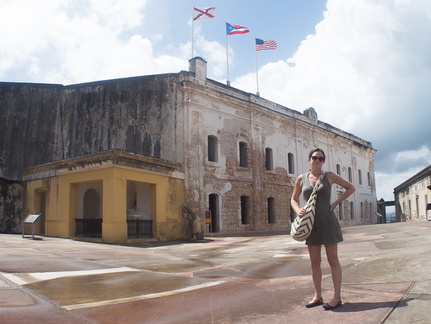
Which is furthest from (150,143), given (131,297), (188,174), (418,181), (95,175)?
(418,181)

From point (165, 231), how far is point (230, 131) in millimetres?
8084

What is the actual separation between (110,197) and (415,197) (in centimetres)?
3486

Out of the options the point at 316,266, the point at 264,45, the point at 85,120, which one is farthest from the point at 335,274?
the point at 264,45

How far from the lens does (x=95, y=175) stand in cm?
1535

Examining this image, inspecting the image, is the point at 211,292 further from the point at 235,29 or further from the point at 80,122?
the point at 235,29

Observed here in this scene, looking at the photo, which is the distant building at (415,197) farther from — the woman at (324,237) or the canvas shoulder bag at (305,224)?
the canvas shoulder bag at (305,224)

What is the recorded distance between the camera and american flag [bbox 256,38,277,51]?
26828mm

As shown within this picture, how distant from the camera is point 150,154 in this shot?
67.1 ft

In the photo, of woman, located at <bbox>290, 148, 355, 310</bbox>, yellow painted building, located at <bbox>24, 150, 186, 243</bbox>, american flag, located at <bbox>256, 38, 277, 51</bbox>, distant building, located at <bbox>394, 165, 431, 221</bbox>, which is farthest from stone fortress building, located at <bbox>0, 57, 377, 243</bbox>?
distant building, located at <bbox>394, 165, 431, 221</bbox>

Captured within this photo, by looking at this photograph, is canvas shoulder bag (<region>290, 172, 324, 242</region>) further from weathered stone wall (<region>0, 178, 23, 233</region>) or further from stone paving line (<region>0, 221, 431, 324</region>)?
weathered stone wall (<region>0, 178, 23, 233</region>)

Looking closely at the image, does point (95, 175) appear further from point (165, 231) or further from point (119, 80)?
point (119, 80)

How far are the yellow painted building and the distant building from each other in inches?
888

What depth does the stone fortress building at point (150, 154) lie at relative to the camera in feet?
55.3

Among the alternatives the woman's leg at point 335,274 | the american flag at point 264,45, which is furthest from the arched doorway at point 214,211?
the woman's leg at point 335,274
